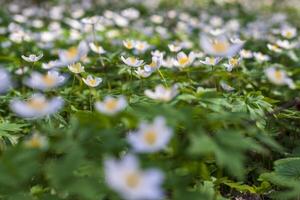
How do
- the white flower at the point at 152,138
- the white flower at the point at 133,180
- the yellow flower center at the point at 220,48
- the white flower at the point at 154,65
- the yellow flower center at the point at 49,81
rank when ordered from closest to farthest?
the white flower at the point at 133,180 < the white flower at the point at 152,138 < the yellow flower center at the point at 49,81 < the yellow flower center at the point at 220,48 < the white flower at the point at 154,65

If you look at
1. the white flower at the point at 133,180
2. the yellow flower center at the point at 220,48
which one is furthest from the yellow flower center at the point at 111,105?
the yellow flower center at the point at 220,48

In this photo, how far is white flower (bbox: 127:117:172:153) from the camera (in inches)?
65.0

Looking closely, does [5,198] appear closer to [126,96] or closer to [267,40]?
[126,96]

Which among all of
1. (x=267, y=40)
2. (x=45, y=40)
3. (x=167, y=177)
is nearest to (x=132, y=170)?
(x=167, y=177)

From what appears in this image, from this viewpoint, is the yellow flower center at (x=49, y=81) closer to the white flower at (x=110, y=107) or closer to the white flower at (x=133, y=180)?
the white flower at (x=110, y=107)

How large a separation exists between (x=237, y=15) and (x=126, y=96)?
4.86 m

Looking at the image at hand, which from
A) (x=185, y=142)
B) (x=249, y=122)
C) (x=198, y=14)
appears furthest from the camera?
(x=198, y=14)

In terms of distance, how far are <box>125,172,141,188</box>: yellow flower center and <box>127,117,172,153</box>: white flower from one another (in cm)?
13

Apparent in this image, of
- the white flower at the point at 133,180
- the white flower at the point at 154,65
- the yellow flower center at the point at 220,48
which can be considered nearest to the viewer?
the white flower at the point at 133,180

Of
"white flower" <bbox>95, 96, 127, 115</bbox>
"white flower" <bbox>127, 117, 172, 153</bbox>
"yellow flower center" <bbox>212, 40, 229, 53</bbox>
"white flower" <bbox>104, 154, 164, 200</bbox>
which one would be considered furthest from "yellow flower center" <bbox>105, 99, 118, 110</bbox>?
"yellow flower center" <bbox>212, 40, 229, 53</bbox>

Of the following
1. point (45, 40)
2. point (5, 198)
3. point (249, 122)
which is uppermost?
point (249, 122)

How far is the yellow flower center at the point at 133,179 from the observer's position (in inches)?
59.5

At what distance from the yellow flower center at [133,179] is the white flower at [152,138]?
0.13m

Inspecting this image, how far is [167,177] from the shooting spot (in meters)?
1.71
